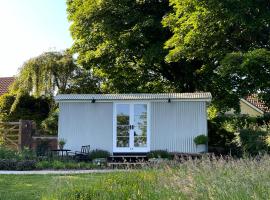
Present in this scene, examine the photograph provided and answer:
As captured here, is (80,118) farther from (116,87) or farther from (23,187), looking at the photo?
(23,187)

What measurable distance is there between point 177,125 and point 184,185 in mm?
12906

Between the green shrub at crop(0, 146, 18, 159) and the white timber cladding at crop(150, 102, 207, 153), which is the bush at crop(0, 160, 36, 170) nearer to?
the green shrub at crop(0, 146, 18, 159)

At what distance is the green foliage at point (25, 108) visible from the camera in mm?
28484

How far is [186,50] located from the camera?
19.2 m

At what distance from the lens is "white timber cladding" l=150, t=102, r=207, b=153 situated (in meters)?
19.5

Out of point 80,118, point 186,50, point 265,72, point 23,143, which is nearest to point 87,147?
point 80,118

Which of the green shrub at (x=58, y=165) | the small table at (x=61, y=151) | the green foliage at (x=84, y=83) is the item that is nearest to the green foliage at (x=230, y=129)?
the small table at (x=61, y=151)

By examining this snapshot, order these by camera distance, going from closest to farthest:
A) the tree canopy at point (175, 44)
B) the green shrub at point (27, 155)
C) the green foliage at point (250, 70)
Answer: the green shrub at point (27, 155)
the green foliage at point (250, 70)
the tree canopy at point (175, 44)

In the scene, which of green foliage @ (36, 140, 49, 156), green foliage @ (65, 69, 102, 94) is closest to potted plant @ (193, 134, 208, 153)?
green foliage @ (36, 140, 49, 156)

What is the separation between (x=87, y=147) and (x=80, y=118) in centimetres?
135

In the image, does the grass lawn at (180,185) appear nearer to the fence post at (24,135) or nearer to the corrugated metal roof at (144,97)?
the corrugated metal roof at (144,97)

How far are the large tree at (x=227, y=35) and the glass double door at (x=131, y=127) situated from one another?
2.69m

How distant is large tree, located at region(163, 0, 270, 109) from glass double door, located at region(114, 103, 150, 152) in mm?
2689

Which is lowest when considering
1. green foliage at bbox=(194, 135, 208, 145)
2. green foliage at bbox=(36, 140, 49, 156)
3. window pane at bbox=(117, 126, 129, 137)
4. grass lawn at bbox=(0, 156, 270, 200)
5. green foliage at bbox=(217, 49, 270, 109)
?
grass lawn at bbox=(0, 156, 270, 200)
